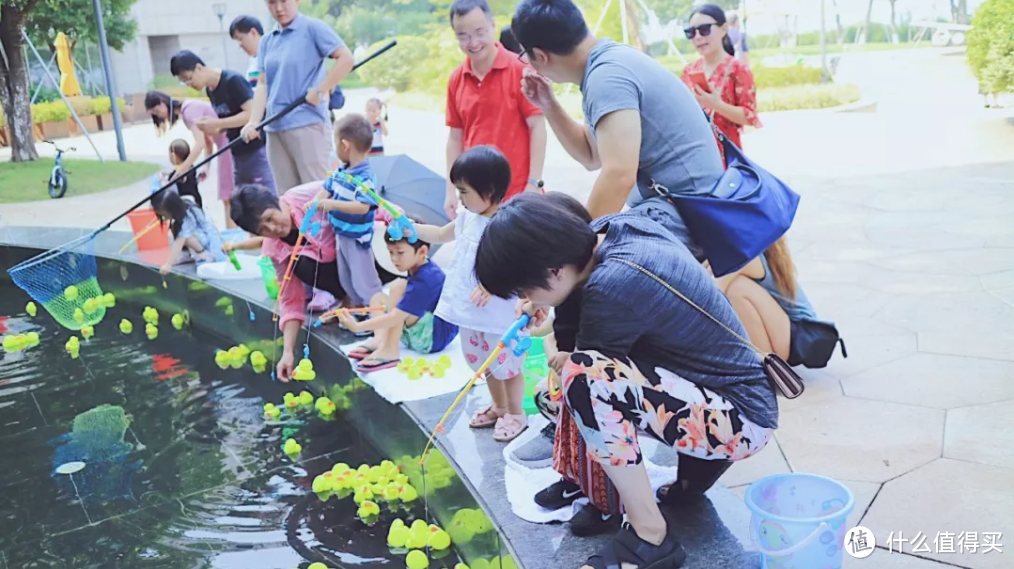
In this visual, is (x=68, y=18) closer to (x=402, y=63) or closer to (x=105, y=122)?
(x=105, y=122)

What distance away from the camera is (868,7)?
107 feet

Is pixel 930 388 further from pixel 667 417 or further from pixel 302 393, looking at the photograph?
pixel 302 393

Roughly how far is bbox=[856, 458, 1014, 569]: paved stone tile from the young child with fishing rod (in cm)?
116

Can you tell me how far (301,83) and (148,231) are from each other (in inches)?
86.1

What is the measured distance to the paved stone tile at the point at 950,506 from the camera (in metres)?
2.24

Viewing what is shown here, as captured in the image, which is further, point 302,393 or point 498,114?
point 302,393

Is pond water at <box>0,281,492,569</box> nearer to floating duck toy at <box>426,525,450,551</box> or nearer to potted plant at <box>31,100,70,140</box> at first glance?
floating duck toy at <box>426,525,450,551</box>

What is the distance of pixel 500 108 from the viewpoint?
3.50 m

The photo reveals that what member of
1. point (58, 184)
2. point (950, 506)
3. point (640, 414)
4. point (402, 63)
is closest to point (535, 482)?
point (640, 414)

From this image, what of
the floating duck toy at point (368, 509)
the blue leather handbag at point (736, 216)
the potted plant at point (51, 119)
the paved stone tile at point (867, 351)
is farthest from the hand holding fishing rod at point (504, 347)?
the potted plant at point (51, 119)

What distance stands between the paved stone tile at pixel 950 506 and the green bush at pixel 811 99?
12.7 metres

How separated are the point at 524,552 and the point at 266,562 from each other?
1.04 meters

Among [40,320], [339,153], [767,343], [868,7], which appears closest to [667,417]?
[767,343]

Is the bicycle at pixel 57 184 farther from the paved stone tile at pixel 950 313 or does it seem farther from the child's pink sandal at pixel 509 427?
the paved stone tile at pixel 950 313
